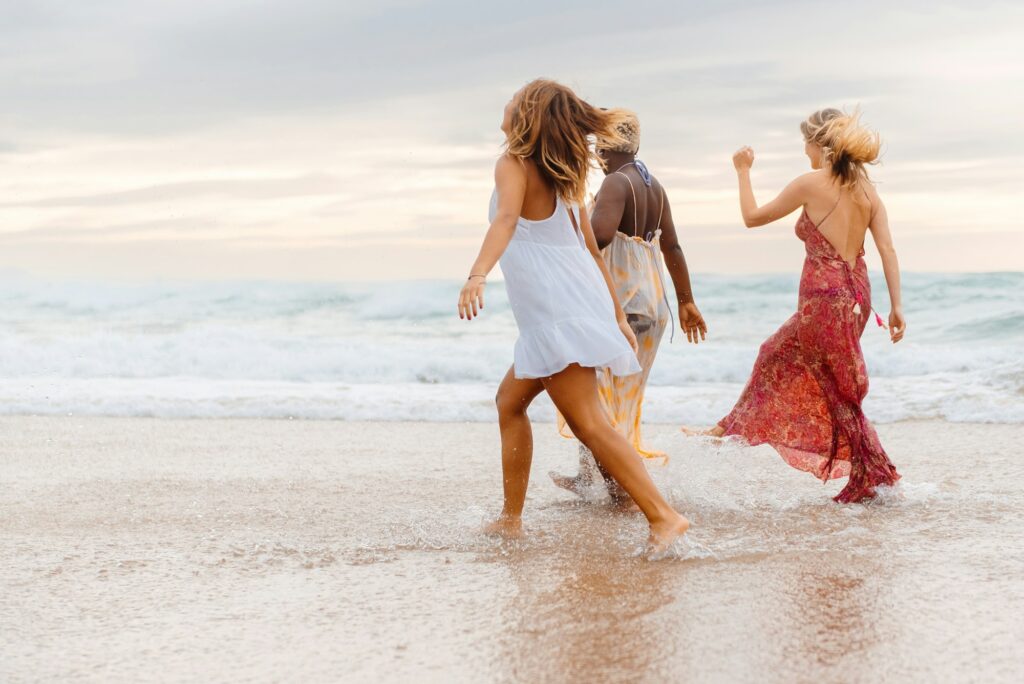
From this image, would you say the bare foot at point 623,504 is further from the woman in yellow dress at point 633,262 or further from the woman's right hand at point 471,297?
the woman's right hand at point 471,297

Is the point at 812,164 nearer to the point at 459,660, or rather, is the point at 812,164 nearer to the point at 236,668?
the point at 459,660

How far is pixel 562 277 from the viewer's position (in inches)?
184

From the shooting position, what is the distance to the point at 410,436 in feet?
29.3

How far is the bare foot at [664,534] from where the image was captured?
178 inches

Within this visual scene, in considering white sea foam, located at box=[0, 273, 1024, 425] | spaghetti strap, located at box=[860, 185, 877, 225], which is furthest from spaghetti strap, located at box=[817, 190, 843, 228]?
white sea foam, located at box=[0, 273, 1024, 425]

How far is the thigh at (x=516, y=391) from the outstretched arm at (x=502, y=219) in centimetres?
48

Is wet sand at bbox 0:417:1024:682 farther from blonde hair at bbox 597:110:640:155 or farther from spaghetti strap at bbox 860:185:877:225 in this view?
blonde hair at bbox 597:110:640:155

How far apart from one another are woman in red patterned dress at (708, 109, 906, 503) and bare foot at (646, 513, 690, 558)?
155 cm

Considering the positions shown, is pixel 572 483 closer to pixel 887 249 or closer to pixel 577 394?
pixel 577 394

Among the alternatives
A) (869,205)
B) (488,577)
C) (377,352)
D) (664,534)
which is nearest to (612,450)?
(664,534)

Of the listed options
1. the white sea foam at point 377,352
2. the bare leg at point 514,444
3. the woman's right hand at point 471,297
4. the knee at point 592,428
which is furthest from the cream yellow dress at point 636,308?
the white sea foam at point 377,352

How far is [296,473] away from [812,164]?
345 centimetres

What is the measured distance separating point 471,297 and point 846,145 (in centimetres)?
250

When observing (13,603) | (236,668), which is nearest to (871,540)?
(236,668)
